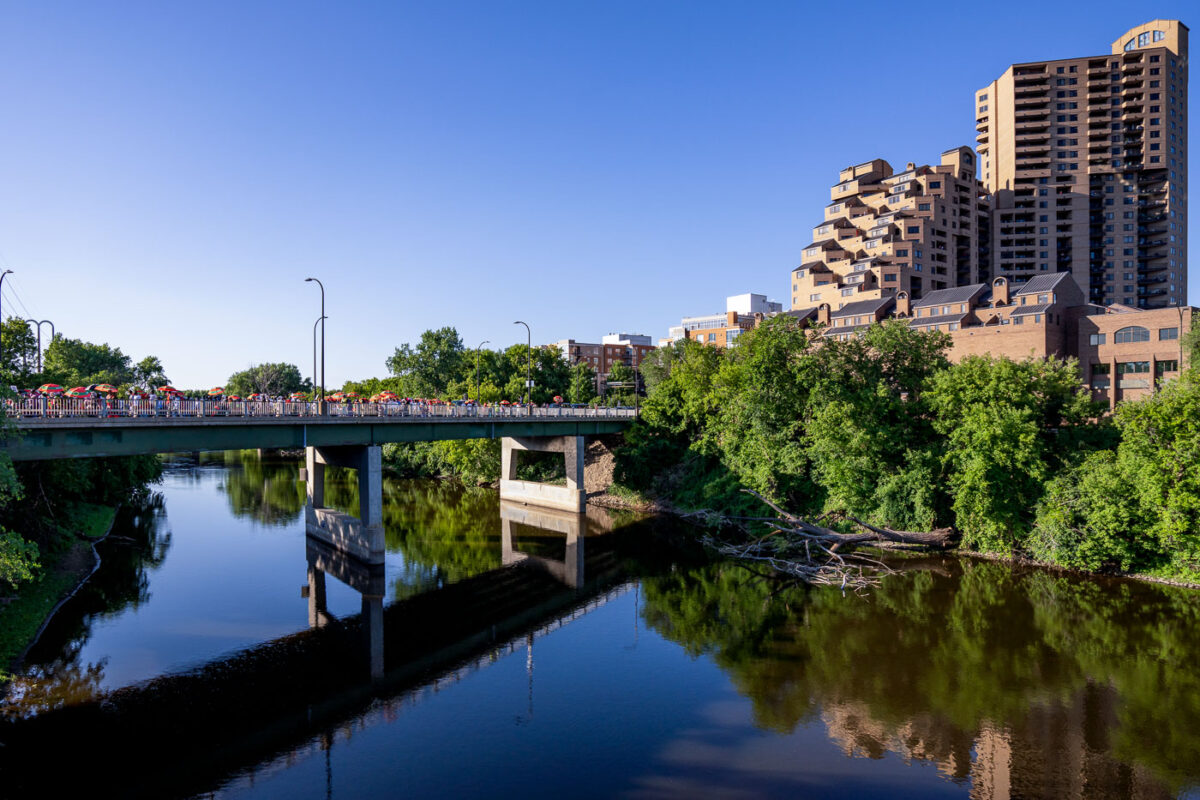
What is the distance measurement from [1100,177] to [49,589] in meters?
153

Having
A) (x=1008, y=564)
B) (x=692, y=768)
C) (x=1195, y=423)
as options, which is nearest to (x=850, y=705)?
(x=692, y=768)

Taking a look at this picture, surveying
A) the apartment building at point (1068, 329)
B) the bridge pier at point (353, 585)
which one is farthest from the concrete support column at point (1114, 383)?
the bridge pier at point (353, 585)

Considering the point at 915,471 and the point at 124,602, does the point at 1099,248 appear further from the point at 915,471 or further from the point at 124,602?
the point at 124,602

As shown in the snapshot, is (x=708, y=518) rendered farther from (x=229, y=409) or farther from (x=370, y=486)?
(x=229, y=409)

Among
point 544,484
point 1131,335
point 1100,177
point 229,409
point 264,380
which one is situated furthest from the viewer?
point 264,380

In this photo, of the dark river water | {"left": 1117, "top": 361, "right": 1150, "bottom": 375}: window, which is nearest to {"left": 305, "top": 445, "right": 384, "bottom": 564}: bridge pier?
the dark river water

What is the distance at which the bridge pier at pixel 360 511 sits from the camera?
4038 cm

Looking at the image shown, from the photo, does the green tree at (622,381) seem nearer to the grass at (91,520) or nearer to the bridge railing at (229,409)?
the bridge railing at (229,409)

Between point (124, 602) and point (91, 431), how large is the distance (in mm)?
8560

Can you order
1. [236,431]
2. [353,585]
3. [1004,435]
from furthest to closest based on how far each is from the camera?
[1004,435]
[353,585]
[236,431]

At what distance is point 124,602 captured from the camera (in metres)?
32.7

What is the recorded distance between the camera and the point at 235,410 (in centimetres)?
3603

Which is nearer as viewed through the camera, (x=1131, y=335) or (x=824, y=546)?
(x=824, y=546)

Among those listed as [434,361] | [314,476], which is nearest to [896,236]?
[434,361]
